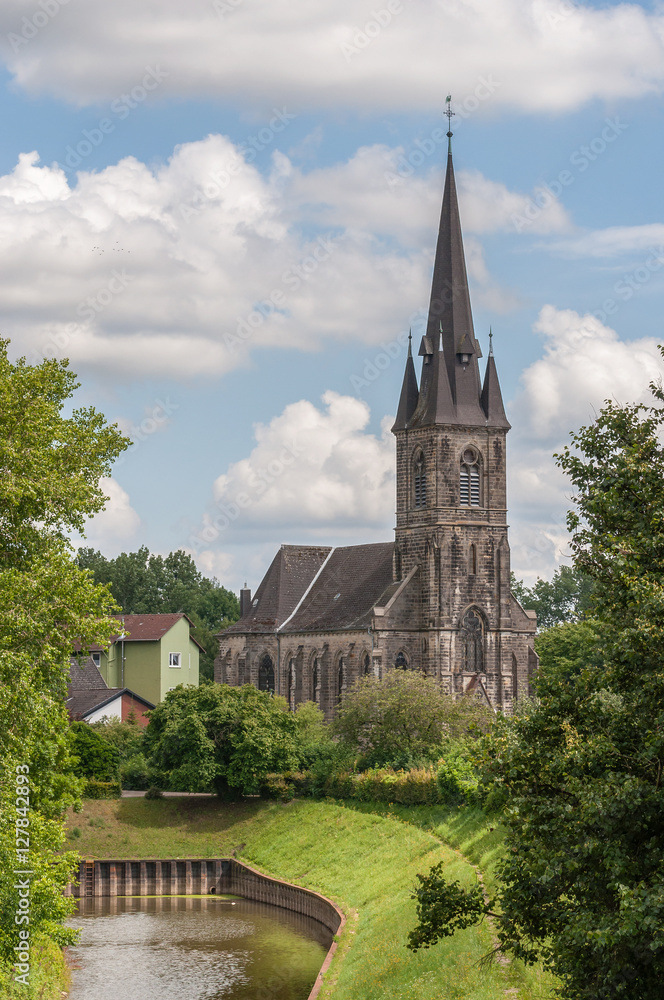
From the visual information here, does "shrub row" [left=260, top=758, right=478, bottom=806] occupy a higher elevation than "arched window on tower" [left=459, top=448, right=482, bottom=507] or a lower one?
lower

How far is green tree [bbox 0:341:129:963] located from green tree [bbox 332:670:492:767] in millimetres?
34590

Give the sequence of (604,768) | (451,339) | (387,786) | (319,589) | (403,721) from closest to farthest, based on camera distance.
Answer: (604,768) → (387,786) → (403,721) → (451,339) → (319,589)

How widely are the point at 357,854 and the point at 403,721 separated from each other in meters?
10.7

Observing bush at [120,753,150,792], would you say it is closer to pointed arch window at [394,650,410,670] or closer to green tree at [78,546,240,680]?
pointed arch window at [394,650,410,670]

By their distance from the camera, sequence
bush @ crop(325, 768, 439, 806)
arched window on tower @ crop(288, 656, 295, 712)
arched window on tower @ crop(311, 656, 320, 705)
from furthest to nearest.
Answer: arched window on tower @ crop(288, 656, 295, 712)
arched window on tower @ crop(311, 656, 320, 705)
bush @ crop(325, 768, 439, 806)

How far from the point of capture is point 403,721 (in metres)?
58.8

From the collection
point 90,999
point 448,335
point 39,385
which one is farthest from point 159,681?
point 39,385

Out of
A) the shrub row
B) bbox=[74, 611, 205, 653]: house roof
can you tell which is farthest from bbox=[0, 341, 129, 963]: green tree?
bbox=[74, 611, 205, 653]: house roof

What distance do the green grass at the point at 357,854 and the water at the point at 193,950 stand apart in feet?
6.52

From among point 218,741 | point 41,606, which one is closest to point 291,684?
point 218,741

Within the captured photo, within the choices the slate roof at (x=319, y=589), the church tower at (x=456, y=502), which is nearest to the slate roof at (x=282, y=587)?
the slate roof at (x=319, y=589)

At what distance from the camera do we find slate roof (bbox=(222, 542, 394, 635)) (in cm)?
7881

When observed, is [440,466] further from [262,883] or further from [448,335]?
[262,883]

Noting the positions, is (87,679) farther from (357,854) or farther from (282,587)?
(357,854)
